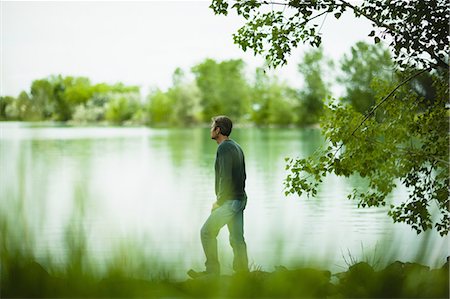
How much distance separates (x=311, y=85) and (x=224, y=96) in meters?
19.6

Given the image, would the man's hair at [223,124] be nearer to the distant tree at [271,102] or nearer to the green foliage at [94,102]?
the green foliage at [94,102]

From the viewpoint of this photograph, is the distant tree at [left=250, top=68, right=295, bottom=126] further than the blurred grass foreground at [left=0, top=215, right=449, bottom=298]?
Yes

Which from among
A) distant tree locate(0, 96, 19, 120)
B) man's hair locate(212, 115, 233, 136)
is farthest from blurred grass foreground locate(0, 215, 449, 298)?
man's hair locate(212, 115, 233, 136)

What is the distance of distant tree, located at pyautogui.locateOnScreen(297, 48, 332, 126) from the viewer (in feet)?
324

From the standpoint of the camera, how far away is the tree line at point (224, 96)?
289ft

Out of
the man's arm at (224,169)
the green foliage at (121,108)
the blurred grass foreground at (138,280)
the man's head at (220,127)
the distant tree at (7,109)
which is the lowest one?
the blurred grass foreground at (138,280)

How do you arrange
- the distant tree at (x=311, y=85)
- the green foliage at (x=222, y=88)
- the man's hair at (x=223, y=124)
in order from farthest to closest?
1. the green foliage at (x=222, y=88)
2. the distant tree at (x=311, y=85)
3. the man's hair at (x=223, y=124)

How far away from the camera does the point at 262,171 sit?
1083 inches

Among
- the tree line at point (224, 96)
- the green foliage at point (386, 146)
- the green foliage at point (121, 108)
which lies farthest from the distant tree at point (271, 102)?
the green foliage at point (386, 146)

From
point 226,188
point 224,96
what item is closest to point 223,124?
point 226,188

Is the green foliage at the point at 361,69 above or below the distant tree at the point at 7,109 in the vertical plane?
above

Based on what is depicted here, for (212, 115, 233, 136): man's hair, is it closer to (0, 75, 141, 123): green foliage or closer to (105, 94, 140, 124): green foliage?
(0, 75, 141, 123): green foliage

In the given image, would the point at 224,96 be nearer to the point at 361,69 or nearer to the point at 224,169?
the point at 361,69

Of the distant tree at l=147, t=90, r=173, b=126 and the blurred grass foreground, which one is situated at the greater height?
the distant tree at l=147, t=90, r=173, b=126
